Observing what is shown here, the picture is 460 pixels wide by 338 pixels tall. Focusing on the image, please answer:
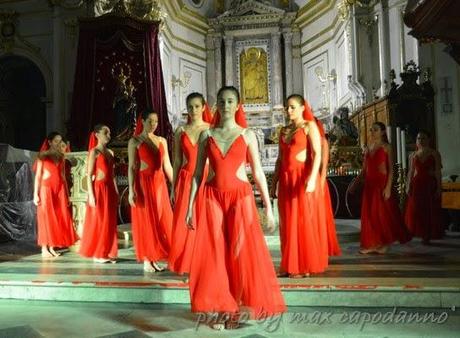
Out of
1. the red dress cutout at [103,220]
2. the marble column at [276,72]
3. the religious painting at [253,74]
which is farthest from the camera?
the religious painting at [253,74]

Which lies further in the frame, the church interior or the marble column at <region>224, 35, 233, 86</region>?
the marble column at <region>224, 35, 233, 86</region>

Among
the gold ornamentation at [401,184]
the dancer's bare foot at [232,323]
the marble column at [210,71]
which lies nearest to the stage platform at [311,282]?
the dancer's bare foot at [232,323]

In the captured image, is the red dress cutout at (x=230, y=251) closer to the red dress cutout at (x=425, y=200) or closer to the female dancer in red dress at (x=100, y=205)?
the female dancer in red dress at (x=100, y=205)

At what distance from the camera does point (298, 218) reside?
414 centimetres

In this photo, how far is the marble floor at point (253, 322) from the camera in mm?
3092

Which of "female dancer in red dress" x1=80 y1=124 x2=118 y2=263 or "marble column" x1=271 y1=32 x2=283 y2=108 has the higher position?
"marble column" x1=271 y1=32 x2=283 y2=108

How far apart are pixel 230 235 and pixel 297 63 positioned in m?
16.6

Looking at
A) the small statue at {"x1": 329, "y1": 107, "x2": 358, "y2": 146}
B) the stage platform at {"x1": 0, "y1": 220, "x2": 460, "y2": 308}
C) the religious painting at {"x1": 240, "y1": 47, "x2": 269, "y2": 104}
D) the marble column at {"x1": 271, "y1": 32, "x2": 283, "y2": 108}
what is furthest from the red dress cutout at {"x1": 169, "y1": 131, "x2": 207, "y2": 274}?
the religious painting at {"x1": 240, "y1": 47, "x2": 269, "y2": 104}

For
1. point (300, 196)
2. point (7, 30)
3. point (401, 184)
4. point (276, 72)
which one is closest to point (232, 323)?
point (300, 196)

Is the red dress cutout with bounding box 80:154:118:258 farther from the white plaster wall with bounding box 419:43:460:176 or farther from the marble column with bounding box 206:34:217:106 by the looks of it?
the marble column with bounding box 206:34:217:106

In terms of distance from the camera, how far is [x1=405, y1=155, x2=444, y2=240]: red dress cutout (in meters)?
6.43

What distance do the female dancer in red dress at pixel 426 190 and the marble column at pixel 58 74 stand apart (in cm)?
888

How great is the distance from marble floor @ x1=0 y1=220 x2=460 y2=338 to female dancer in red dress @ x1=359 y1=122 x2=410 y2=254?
1.99ft

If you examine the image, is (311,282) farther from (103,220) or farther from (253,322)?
(103,220)
